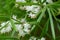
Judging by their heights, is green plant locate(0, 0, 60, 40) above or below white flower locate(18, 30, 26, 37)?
above

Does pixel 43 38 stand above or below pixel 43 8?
below

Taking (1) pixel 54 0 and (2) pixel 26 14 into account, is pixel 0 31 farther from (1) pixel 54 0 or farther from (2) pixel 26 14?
(1) pixel 54 0

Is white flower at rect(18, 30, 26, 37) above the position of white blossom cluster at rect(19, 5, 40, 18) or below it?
below

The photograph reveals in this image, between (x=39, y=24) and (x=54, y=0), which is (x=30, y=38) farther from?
(x=54, y=0)

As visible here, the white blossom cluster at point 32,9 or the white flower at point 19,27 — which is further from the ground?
the white blossom cluster at point 32,9

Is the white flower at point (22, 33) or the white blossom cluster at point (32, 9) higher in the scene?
the white blossom cluster at point (32, 9)

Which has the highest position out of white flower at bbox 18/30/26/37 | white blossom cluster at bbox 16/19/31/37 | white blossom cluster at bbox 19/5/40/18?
white blossom cluster at bbox 19/5/40/18

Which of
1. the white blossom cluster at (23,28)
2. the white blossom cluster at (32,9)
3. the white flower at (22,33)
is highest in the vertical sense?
the white blossom cluster at (32,9)

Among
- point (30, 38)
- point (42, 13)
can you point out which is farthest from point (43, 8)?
point (30, 38)

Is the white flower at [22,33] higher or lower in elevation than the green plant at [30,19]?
lower

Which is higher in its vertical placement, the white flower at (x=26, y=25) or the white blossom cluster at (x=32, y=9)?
the white blossom cluster at (x=32, y=9)

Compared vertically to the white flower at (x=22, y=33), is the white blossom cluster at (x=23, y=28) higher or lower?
higher
